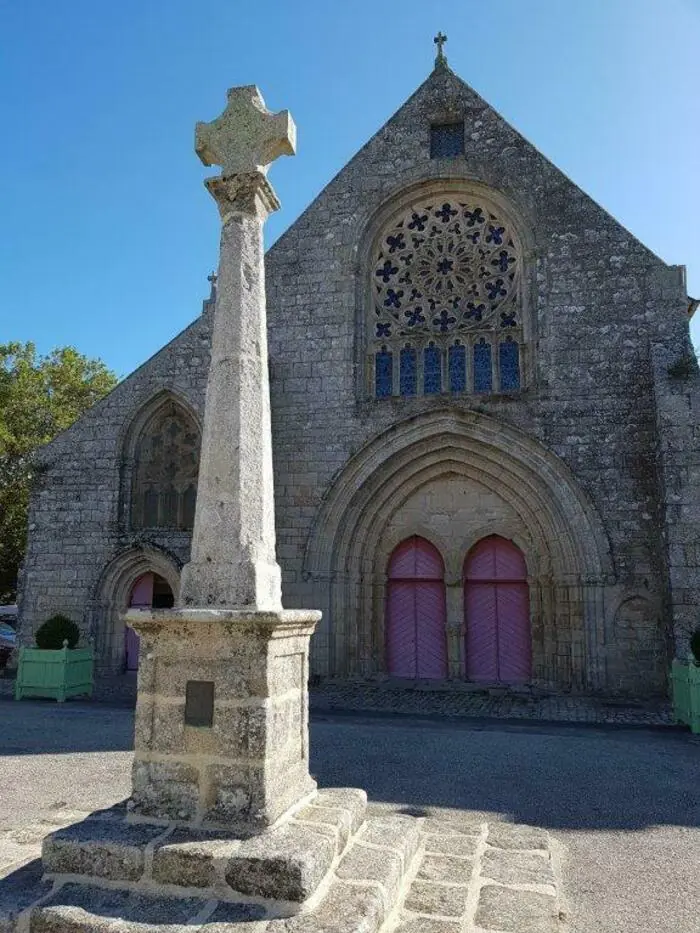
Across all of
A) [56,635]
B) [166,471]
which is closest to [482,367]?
[166,471]

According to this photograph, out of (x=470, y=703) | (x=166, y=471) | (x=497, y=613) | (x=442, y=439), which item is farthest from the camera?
(x=166, y=471)

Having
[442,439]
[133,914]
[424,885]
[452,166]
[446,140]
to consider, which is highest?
[446,140]

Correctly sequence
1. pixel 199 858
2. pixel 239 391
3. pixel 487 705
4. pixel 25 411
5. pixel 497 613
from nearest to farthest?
pixel 199 858 < pixel 239 391 < pixel 487 705 < pixel 497 613 < pixel 25 411

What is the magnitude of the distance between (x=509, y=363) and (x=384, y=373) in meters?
2.17

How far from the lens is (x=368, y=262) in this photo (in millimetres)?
12766

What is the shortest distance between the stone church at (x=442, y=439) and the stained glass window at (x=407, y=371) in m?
0.04

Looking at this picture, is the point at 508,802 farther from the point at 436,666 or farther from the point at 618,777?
the point at 436,666

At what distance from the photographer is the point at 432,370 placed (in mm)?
12180

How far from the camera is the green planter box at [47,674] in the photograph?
10117 millimetres

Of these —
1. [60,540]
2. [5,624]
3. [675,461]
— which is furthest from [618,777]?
[5,624]

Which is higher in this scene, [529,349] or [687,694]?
[529,349]

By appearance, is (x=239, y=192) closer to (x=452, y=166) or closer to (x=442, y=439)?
(x=442, y=439)

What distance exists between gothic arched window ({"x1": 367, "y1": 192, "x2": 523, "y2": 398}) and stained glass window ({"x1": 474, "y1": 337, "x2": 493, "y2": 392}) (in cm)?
2

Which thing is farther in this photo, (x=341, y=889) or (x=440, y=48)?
(x=440, y=48)
